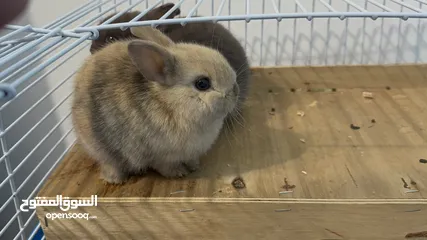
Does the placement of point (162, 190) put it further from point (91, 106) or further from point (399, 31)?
point (399, 31)

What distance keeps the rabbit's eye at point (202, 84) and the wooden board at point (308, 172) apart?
222mm

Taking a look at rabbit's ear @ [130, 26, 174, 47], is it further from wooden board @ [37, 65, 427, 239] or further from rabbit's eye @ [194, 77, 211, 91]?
wooden board @ [37, 65, 427, 239]

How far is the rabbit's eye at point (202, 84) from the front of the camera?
0.89 metres

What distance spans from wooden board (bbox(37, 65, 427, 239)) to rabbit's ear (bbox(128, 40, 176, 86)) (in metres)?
0.25

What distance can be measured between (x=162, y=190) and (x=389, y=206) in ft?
1.58

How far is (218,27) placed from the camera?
1.30 m

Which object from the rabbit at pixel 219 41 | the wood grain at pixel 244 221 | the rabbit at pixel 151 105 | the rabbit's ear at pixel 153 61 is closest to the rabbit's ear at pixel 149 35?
the rabbit at pixel 151 105

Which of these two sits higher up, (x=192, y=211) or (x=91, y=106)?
(x=91, y=106)

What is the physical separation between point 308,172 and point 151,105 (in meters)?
0.40

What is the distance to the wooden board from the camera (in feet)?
2.86

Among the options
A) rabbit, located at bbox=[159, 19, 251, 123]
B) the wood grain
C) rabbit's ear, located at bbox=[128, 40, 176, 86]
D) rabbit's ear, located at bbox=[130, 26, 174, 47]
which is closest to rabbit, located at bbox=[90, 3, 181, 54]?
rabbit, located at bbox=[159, 19, 251, 123]

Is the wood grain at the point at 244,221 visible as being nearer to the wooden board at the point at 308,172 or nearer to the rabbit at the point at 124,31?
the wooden board at the point at 308,172

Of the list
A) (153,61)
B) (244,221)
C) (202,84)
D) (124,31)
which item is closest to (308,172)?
(244,221)

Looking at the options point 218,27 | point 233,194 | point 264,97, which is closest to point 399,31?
point 264,97
